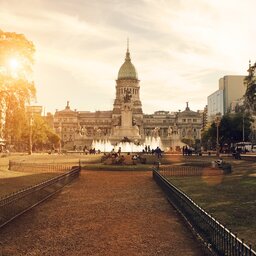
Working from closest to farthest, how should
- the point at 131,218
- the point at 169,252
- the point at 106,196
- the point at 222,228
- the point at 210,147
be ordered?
the point at 222,228 < the point at 169,252 < the point at 131,218 < the point at 106,196 < the point at 210,147

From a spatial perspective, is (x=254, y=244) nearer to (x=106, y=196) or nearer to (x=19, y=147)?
(x=106, y=196)

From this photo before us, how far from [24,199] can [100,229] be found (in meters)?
5.43

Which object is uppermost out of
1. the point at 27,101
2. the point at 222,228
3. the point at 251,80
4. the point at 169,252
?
the point at 251,80

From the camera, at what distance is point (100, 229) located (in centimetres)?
1517

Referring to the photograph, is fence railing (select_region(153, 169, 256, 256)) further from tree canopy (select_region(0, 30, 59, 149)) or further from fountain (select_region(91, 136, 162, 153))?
fountain (select_region(91, 136, 162, 153))

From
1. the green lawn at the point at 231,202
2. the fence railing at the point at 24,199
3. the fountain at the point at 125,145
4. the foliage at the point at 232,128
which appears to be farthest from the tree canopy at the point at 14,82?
the foliage at the point at 232,128

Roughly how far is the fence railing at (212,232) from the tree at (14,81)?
18754 millimetres

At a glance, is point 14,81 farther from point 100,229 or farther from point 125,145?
point 125,145

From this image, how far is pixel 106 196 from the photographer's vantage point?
934 inches

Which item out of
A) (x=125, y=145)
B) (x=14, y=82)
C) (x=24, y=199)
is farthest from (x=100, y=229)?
(x=125, y=145)

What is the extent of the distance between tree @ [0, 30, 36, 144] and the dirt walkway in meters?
12.3

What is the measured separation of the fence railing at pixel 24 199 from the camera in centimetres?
1619

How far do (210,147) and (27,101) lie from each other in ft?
333

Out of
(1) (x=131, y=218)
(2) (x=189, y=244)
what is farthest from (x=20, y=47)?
(2) (x=189, y=244)
